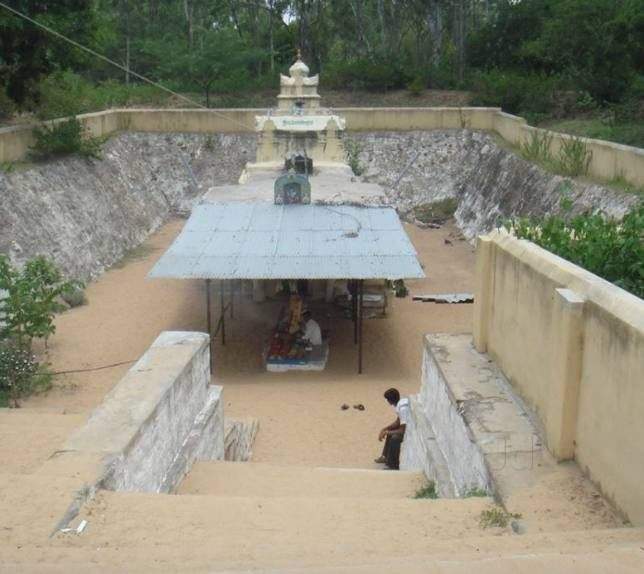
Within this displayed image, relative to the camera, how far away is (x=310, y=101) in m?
26.0

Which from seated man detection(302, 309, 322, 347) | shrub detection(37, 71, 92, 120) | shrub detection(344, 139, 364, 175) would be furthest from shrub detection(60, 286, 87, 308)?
shrub detection(344, 139, 364, 175)

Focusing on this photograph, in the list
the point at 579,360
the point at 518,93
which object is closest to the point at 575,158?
the point at 518,93

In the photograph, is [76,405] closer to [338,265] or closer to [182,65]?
[338,265]

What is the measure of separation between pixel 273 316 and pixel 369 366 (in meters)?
3.35

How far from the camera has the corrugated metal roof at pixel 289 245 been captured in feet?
43.8

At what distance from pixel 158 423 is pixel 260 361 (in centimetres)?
744

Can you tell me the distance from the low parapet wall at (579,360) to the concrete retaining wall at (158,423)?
308 centimetres

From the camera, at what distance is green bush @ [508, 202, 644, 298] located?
6.28 metres

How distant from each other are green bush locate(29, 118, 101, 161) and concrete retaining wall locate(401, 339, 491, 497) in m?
16.1

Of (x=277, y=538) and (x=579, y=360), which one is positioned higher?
(x=579, y=360)

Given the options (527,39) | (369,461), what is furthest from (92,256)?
(527,39)

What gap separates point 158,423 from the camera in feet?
22.6

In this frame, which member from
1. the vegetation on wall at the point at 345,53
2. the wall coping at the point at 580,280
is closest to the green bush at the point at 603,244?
the wall coping at the point at 580,280

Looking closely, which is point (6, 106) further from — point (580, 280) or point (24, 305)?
point (580, 280)
